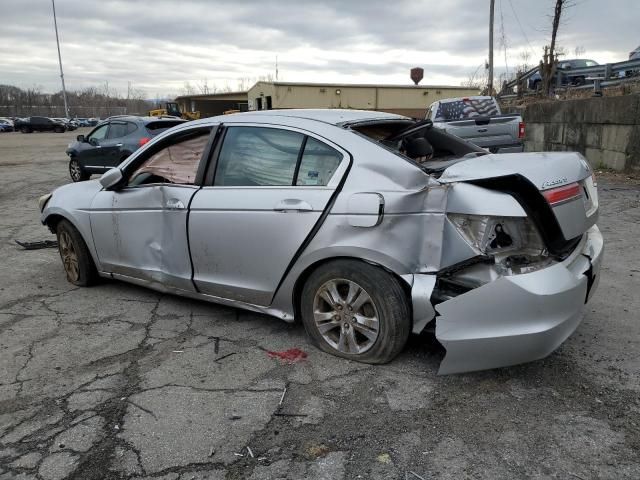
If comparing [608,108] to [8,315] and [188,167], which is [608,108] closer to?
[188,167]

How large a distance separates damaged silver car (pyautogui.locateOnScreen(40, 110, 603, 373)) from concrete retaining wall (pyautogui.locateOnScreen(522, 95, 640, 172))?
771 cm

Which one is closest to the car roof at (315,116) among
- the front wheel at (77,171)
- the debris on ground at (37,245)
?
the debris on ground at (37,245)

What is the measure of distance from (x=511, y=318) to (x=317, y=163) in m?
1.49

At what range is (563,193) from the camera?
2.90 meters

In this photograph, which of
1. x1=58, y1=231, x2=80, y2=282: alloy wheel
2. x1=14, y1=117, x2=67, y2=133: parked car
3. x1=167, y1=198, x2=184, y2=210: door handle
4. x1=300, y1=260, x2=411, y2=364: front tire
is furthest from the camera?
x1=14, y1=117, x2=67, y2=133: parked car

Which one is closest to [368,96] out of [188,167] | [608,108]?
[608,108]

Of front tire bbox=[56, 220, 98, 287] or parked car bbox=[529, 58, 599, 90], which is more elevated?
parked car bbox=[529, 58, 599, 90]

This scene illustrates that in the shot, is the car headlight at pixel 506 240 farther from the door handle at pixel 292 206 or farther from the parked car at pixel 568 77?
the parked car at pixel 568 77

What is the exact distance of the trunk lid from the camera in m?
2.82

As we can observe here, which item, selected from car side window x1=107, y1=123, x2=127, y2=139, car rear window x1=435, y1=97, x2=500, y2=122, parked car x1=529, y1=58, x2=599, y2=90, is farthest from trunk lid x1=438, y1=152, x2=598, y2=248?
parked car x1=529, y1=58, x2=599, y2=90

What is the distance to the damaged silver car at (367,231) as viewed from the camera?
281cm

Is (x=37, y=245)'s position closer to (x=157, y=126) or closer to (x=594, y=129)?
(x=157, y=126)

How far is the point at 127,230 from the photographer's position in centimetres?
430

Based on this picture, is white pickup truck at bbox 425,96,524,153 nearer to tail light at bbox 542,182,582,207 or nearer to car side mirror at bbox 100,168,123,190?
car side mirror at bbox 100,168,123,190
